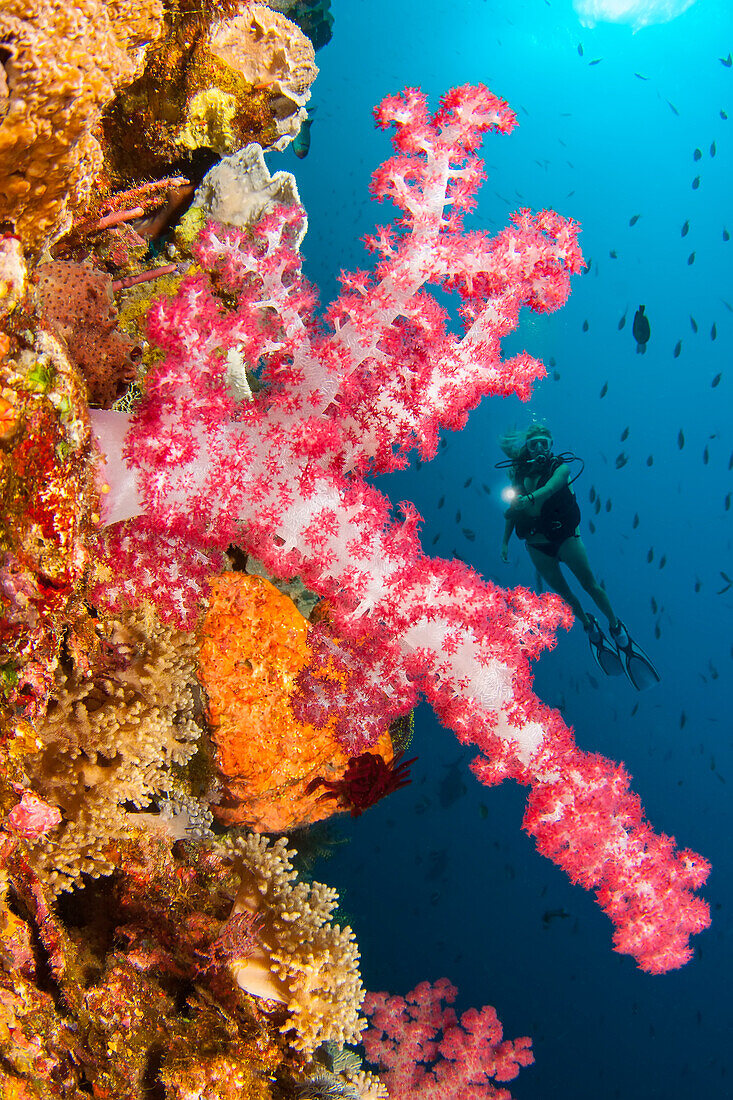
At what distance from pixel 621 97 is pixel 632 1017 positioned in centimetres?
6198

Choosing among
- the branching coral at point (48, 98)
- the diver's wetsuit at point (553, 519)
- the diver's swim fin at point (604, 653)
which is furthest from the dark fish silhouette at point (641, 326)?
the branching coral at point (48, 98)

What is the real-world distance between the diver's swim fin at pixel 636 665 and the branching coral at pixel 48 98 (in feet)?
26.6

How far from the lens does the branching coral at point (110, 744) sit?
2.41 meters

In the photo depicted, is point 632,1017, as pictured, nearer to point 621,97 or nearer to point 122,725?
point 122,725

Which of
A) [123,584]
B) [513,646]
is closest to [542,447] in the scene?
[513,646]

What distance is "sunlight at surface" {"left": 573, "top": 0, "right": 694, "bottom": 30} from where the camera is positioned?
113 ft

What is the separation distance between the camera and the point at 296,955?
287 centimetres

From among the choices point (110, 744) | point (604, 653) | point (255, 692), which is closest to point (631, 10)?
point (604, 653)

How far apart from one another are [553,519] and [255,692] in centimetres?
645

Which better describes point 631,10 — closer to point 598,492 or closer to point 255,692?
point 598,492

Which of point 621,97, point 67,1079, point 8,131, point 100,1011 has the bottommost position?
point 100,1011

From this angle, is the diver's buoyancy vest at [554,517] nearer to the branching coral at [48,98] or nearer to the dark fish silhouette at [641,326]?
the dark fish silhouette at [641,326]

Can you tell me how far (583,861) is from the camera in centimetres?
311

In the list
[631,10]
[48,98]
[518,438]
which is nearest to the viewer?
[48,98]
